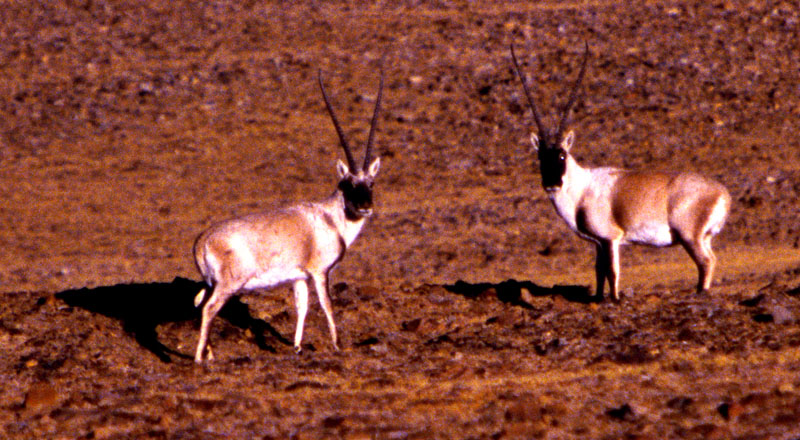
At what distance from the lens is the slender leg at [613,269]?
1396cm

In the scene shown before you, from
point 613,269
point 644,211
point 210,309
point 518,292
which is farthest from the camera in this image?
point 518,292

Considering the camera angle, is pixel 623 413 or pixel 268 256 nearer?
pixel 623 413

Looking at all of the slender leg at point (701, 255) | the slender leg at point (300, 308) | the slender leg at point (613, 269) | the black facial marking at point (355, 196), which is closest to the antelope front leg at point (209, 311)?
the slender leg at point (300, 308)

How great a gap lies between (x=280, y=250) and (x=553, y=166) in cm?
349

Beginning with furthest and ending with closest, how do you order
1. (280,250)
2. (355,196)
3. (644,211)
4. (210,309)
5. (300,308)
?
(644,211)
(355,196)
(300,308)
(280,250)
(210,309)

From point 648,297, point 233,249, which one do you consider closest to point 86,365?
point 233,249

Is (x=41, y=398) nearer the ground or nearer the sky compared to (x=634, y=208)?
nearer the ground

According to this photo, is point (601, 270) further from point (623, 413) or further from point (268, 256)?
point (623, 413)

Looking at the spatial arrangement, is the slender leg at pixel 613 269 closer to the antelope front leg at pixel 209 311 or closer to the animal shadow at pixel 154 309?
the animal shadow at pixel 154 309

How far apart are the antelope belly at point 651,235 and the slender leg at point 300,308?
3.46 meters

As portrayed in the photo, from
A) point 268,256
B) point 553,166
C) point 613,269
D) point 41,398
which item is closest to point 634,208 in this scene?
point 613,269

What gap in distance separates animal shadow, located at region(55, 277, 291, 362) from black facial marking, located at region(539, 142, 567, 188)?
3.22 meters

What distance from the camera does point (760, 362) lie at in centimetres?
1141

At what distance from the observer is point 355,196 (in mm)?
13023
